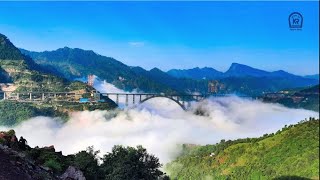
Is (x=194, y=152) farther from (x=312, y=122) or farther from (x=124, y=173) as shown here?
(x=124, y=173)

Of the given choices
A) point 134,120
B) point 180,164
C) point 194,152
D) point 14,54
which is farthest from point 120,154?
point 134,120

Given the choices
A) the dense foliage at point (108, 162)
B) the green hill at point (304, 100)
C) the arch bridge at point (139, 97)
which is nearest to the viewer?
the dense foliage at point (108, 162)

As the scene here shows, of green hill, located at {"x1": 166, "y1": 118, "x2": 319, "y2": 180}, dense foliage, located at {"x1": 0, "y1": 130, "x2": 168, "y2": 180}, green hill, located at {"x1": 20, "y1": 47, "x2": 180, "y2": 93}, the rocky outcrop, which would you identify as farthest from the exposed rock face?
green hill, located at {"x1": 20, "y1": 47, "x2": 180, "y2": 93}

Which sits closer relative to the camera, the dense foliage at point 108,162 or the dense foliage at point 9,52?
the dense foliage at point 108,162

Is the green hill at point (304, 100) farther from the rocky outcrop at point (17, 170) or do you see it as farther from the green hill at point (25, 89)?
the rocky outcrop at point (17, 170)

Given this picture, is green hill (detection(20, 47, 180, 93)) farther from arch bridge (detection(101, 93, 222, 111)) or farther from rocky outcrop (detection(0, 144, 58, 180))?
rocky outcrop (detection(0, 144, 58, 180))

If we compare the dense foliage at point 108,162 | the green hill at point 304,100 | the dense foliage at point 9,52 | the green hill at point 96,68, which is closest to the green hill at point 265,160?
the dense foliage at point 108,162

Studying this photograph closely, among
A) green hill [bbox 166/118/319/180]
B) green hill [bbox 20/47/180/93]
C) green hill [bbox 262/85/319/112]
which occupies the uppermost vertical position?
green hill [bbox 20/47/180/93]

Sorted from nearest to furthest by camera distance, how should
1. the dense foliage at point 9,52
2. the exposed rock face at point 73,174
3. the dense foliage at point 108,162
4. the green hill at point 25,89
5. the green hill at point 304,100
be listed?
the exposed rock face at point 73,174, the dense foliage at point 108,162, the green hill at point 25,89, the dense foliage at point 9,52, the green hill at point 304,100
